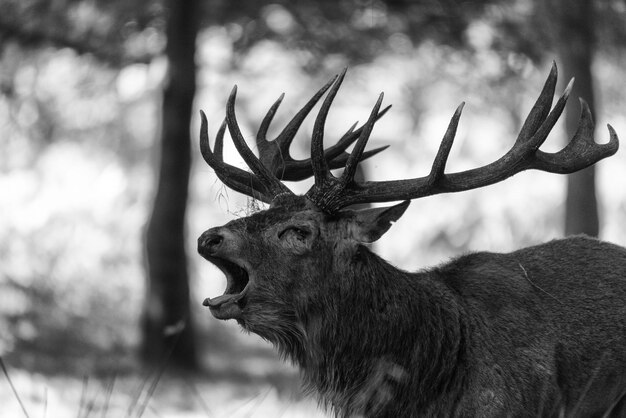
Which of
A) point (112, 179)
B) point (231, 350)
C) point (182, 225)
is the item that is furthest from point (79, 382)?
point (112, 179)

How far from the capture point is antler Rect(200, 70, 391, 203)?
16.7 feet

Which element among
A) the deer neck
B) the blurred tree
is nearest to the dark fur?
the deer neck

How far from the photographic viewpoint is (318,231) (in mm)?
4801

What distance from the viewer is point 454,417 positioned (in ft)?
15.1

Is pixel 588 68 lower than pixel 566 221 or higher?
higher

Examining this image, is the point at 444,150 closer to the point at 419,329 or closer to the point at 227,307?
the point at 419,329

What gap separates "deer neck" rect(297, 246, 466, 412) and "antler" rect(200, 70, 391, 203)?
614 millimetres

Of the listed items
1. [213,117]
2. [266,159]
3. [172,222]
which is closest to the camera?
[266,159]

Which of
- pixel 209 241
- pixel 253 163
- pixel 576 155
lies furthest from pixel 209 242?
pixel 576 155

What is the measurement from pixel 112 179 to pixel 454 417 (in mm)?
10788

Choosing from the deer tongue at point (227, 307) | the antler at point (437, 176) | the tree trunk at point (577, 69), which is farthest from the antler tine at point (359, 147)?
the tree trunk at point (577, 69)

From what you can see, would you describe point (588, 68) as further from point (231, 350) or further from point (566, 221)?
point (231, 350)

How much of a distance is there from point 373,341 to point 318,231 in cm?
56

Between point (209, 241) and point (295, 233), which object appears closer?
point (209, 241)
